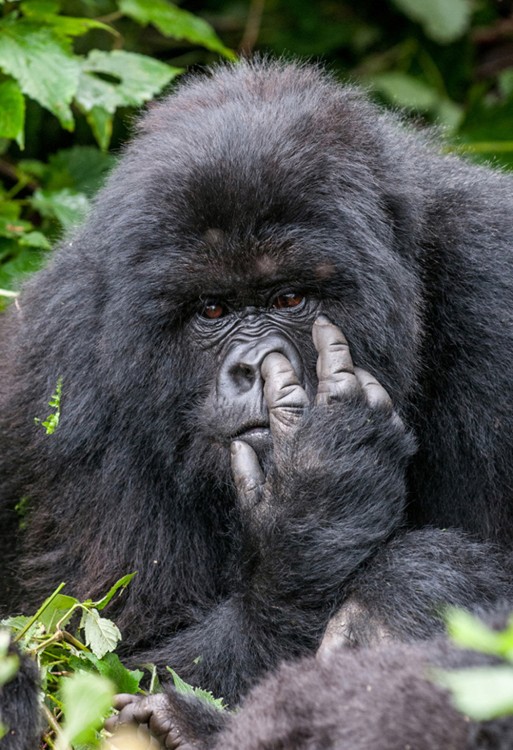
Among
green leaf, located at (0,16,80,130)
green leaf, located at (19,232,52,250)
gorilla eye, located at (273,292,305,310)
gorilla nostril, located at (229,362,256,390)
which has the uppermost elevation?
green leaf, located at (0,16,80,130)

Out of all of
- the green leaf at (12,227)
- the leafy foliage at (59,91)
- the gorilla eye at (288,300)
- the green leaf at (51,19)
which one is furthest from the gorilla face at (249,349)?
the green leaf at (51,19)

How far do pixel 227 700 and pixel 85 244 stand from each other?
66.2 inches

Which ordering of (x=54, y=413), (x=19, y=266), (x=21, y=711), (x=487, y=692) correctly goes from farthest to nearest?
1. (x=19, y=266)
2. (x=54, y=413)
3. (x=21, y=711)
4. (x=487, y=692)

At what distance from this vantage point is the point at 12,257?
534 cm

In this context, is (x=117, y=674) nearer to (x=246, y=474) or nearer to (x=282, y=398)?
(x=246, y=474)

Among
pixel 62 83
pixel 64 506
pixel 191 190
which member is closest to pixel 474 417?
pixel 191 190

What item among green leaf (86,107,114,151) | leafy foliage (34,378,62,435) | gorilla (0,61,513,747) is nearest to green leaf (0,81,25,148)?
green leaf (86,107,114,151)

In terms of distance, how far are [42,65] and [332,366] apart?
7.16 feet

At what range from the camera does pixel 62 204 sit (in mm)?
5465

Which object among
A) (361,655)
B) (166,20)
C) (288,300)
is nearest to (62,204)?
(166,20)

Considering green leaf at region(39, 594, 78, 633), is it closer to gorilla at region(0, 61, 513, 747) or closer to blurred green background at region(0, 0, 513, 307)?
gorilla at region(0, 61, 513, 747)

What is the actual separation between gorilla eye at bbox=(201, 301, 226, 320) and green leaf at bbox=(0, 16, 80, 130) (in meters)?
1.51

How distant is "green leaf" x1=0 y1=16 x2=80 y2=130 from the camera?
4.82 meters

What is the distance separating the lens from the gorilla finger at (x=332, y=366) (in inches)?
140
